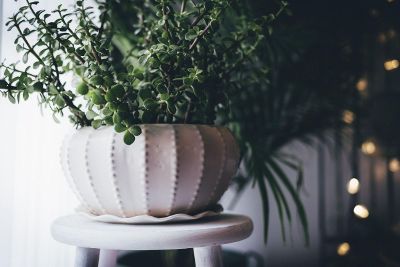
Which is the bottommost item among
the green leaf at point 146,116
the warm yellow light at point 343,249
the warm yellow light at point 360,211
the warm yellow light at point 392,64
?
the warm yellow light at point 343,249

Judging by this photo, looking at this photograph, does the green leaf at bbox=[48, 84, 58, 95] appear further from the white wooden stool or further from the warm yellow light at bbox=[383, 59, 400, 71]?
the warm yellow light at bbox=[383, 59, 400, 71]

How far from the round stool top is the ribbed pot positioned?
32 mm

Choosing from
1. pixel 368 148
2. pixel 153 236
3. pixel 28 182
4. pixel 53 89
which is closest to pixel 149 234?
pixel 153 236

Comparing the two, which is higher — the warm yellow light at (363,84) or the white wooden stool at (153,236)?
the warm yellow light at (363,84)

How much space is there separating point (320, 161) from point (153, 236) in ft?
4.57

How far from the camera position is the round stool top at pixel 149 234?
525mm

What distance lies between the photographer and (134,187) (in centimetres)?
56

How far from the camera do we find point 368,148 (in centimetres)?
194

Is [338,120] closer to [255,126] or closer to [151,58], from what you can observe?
[255,126]

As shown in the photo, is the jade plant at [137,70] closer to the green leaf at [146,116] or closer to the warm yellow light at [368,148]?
the green leaf at [146,116]

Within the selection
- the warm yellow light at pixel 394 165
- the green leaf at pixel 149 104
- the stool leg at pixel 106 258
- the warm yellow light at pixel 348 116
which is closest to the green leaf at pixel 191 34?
the green leaf at pixel 149 104

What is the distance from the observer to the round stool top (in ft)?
1.72

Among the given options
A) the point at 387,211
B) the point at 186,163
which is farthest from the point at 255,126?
the point at 387,211

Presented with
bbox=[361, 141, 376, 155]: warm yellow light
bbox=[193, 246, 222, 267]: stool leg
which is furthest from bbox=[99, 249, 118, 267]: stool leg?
bbox=[361, 141, 376, 155]: warm yellow light
